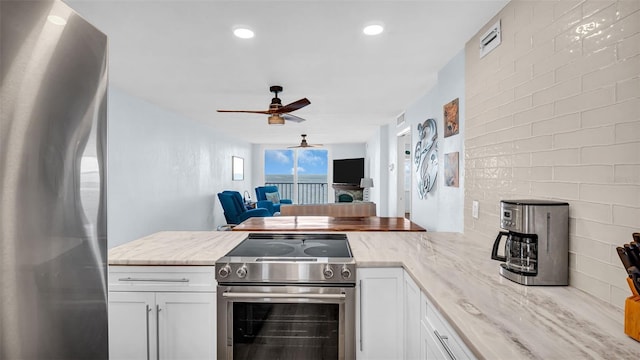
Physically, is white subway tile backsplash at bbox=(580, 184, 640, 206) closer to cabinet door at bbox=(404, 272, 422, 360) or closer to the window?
cabinet door at bbox=(404, 272, 422, 360)

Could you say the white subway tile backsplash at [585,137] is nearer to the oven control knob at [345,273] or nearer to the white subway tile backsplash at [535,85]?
the white subway tile backsplash at [535,85]

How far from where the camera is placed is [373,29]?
218 centimetres

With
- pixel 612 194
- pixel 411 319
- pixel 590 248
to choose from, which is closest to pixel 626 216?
pixel 612 194

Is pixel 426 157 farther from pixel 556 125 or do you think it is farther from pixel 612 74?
pixel 612 74

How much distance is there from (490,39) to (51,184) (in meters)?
2.21

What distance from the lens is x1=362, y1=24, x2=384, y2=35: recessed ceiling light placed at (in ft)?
→ 7.00

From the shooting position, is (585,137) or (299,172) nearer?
(585,137)

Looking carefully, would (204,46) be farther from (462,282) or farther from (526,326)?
(526,326)

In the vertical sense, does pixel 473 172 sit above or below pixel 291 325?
above

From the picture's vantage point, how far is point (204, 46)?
248 cm

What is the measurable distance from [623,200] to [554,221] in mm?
258

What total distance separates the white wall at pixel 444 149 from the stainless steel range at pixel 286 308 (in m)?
1.30

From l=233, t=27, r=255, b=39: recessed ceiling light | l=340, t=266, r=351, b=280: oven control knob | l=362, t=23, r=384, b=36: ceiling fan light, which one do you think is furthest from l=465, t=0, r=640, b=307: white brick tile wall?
l=233, t=27, r=255, b=39: recessed ceiling light

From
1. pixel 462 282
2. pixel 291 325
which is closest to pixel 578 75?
pixel 462 282
